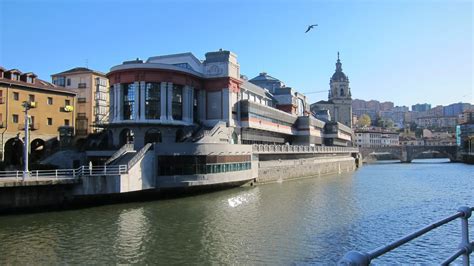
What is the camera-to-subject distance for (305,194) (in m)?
49.8

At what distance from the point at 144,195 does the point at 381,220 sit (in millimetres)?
23491

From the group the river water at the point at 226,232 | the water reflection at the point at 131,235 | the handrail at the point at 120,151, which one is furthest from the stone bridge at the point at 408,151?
the water reflection at the point at 131,235

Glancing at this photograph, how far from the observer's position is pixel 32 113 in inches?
2414

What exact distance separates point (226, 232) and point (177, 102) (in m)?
38.5

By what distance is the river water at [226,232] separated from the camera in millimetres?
21641

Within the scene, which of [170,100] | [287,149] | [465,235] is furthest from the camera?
[287,149]

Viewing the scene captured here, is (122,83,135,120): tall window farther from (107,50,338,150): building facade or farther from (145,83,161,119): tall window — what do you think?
(145,83,161,119): tall window

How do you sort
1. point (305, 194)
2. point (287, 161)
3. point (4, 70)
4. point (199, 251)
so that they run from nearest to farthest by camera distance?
point (199, 251) < point (305, 194) < point (4, 70) < point (287, 161)

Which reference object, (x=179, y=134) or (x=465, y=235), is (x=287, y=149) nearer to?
(x=179, y=134)

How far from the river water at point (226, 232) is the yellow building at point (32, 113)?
2882 cm

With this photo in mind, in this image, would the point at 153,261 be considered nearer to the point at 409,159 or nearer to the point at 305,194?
the point at 305,194

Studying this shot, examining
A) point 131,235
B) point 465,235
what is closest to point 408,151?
point 131,235

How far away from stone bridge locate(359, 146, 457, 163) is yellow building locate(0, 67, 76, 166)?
125m

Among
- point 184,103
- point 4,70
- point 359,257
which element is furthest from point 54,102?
point 359,257
